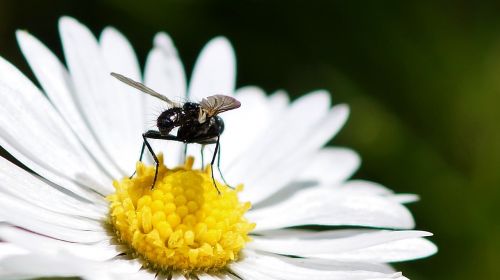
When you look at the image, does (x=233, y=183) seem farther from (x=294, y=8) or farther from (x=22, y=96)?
(x=294, y=8)

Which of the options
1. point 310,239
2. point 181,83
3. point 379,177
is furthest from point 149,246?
point 379,177

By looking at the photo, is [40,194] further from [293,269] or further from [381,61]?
[381,61]

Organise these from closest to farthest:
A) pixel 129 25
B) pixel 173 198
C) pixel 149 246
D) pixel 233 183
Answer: pixel 149 246, pixel 173 198, pixel 233 183, pixel 129 25

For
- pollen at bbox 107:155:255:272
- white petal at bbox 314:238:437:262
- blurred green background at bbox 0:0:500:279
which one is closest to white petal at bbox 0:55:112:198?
pollen at bbox 107:155:255:272

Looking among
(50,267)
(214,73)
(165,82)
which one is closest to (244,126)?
(214,73)

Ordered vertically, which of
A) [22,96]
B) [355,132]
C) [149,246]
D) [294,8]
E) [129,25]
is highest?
[294,8]

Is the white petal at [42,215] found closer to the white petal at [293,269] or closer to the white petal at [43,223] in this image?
the white petal at [43,223]

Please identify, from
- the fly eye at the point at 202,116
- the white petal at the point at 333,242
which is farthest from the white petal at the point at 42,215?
the white petal at the point at 333,242

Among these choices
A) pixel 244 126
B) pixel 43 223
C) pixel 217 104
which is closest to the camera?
pixel 43 223
